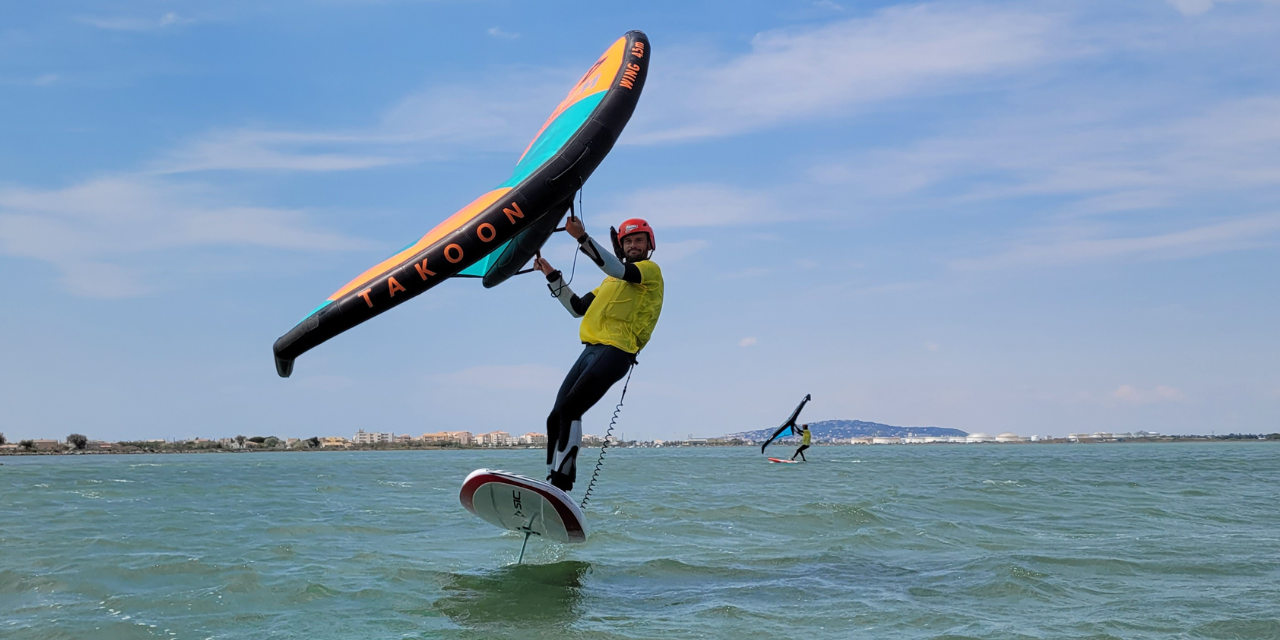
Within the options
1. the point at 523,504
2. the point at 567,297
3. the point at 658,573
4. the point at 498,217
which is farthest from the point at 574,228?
the point at 658,573

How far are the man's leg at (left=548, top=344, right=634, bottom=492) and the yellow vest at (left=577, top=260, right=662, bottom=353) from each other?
0.09 meters

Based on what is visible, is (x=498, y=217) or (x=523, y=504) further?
(x=523, y=504)

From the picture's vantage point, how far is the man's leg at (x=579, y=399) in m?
7.22

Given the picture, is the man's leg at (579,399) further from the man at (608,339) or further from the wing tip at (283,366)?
the wing tip at (283,366)

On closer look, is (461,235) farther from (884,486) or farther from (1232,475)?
(1232,475)

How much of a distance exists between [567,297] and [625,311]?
27.8 inches

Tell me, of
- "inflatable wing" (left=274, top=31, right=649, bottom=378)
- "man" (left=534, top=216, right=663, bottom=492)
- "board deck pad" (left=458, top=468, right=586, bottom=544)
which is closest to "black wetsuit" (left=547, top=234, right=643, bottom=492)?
"man" (left=534, top=216, right=663, bottom=492)

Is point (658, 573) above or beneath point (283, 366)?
Result: beneath

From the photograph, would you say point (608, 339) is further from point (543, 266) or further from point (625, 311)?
point (543, 266)

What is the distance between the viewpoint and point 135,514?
13523 mm

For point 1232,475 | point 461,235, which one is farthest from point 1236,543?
point 1232,475

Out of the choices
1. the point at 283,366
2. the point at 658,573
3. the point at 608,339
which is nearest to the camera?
the point at 283,366

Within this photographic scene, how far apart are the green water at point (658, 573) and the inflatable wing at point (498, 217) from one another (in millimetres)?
2096

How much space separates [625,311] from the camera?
7297 mm
